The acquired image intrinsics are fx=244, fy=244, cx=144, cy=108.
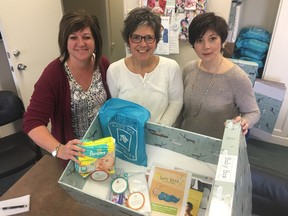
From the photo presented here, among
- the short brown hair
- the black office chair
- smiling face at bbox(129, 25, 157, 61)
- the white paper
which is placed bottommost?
the black office chair

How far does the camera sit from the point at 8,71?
2.15m

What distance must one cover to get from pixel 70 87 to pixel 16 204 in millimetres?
527

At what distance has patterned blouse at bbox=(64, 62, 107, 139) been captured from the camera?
1157mm

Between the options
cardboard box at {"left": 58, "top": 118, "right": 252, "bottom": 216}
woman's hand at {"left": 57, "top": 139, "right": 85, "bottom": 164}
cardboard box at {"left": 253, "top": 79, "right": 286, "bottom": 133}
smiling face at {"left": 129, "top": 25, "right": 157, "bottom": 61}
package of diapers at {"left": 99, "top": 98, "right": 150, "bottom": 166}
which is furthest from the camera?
cardboard box at {"left": 253, "top": 79, "right": 286, "bottom": 133}

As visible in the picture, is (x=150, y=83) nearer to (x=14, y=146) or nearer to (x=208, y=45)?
(x=208, y=45)

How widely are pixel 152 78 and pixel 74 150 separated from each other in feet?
1.74

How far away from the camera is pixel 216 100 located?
121cm

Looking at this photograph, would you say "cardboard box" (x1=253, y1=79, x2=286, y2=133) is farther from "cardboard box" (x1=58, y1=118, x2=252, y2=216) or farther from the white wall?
the white wall

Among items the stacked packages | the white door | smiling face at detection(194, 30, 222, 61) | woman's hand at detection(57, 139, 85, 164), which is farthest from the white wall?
the stacked packages

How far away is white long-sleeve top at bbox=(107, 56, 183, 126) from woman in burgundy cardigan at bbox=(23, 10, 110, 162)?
0.28 feet

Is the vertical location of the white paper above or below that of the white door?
below

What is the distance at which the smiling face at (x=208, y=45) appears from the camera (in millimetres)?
1104

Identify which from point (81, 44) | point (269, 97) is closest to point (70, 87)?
point (81, 44)

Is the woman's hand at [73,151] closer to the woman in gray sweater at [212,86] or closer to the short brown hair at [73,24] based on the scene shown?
the short brown hair at [73,24]
